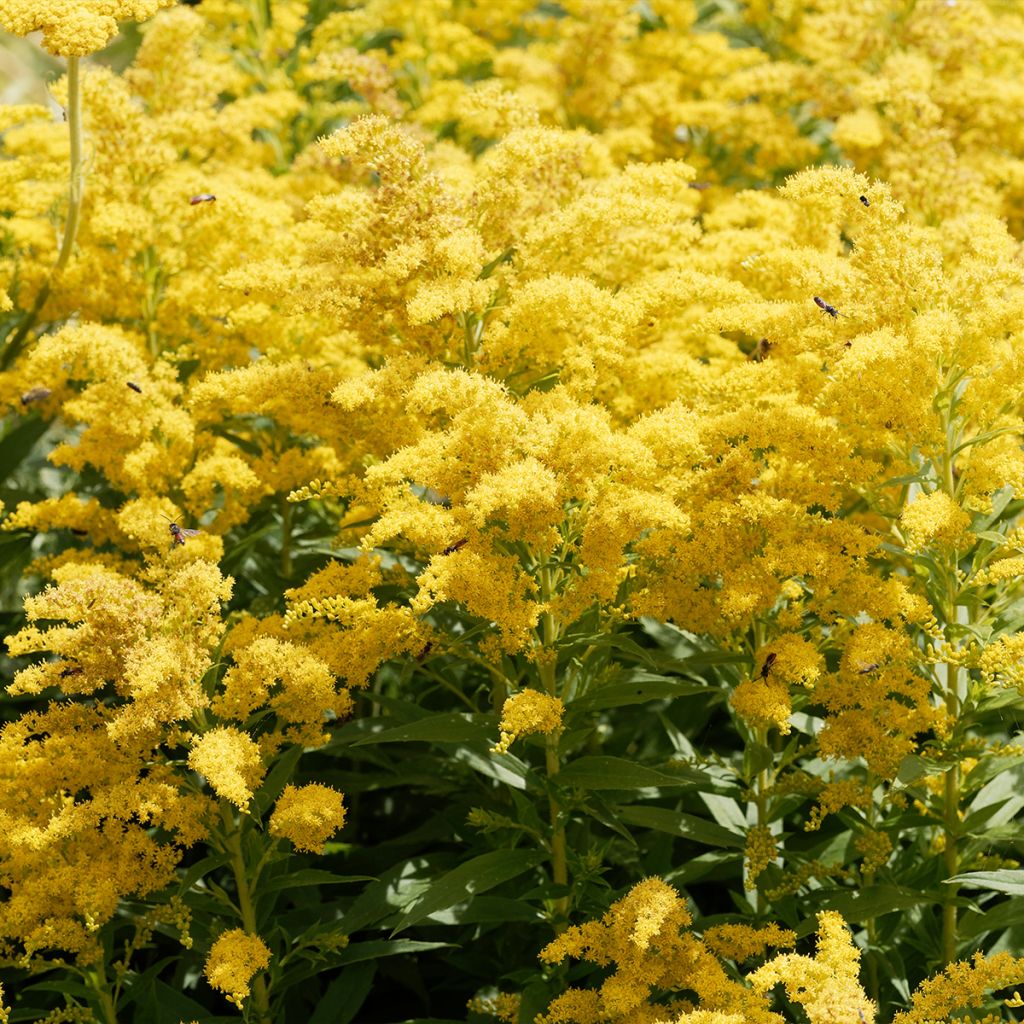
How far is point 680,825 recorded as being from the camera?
4344 mm

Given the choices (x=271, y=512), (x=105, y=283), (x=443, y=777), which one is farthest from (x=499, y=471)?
(x=105, y=283)

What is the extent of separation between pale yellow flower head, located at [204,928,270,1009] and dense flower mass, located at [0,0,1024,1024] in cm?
1

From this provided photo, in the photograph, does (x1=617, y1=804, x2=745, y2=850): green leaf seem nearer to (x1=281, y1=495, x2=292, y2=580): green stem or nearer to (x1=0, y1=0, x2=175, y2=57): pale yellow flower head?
(x1=281, y1=495, x2=292, y2=580): green stem

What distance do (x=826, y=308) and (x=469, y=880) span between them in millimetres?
2177

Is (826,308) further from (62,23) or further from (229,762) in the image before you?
(62,23)

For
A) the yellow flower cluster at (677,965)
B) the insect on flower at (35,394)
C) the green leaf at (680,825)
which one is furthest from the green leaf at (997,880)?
the insect on flower at (35,394)

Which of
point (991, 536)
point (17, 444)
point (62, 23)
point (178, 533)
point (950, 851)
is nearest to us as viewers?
point (991, 536)

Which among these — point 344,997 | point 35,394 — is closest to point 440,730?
point 344,997

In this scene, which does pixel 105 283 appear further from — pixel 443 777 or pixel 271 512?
pixel 443 777

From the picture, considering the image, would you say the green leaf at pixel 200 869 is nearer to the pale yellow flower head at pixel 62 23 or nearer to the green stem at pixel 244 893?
the green stem at pixel 244 893

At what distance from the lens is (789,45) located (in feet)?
27.7

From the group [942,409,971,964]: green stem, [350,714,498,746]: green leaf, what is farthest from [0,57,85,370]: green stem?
[942,409,971,964]: green stem

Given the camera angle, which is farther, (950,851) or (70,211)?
(70,211)

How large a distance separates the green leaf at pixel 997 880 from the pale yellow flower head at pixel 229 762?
2071 millimetres
